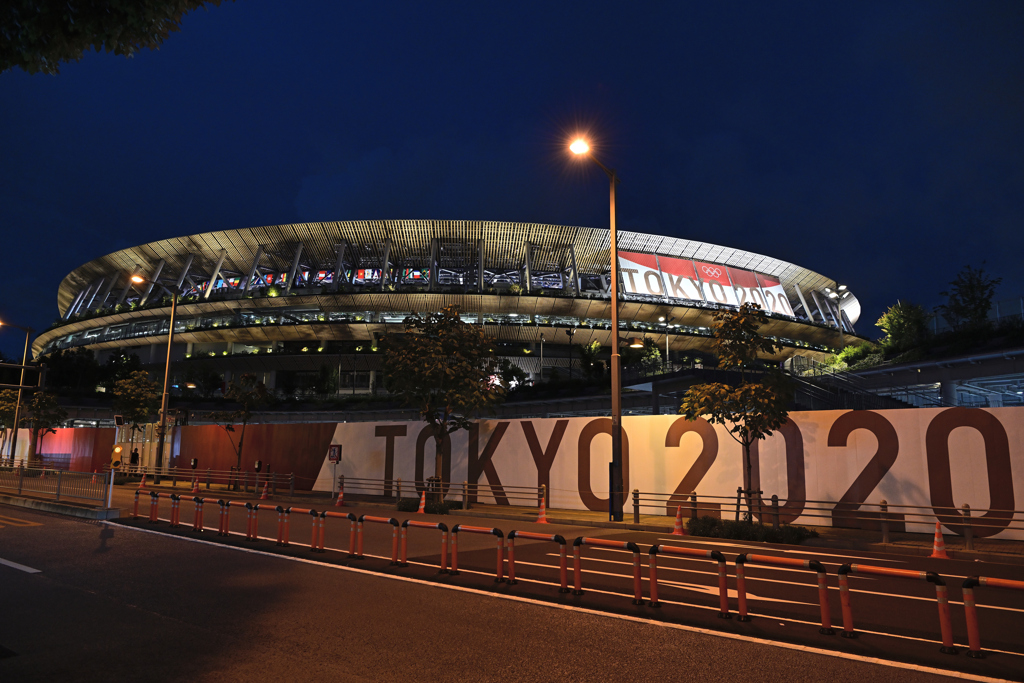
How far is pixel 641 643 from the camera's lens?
22.1 ft

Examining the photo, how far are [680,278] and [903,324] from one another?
25.5m

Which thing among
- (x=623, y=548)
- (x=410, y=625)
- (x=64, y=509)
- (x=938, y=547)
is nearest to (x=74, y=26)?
(x=410, y=625)

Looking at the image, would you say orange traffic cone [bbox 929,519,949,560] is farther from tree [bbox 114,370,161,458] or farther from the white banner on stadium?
tree [bbox 114,370,161,458]

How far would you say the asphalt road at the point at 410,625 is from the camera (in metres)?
5.91

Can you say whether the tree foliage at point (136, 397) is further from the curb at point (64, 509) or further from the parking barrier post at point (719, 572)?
the parking barrier post at point (719, 572)

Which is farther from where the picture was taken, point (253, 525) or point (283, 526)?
point (253, 525)

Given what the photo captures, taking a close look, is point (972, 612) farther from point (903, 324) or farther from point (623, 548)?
point (903, 324)

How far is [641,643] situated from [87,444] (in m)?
47.2

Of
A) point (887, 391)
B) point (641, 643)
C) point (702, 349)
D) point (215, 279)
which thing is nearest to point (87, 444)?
point (215, 279)

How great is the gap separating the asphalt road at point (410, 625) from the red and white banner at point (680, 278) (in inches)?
2518

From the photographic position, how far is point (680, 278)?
7550 centimetres

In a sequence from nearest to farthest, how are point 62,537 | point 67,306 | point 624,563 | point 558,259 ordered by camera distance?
point 624,563 → point 62,537 → point 558,259 → point 67,306

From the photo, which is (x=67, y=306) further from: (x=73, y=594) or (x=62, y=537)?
(x=73, y=594)

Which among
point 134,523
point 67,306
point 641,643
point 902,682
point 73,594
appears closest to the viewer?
point 902,682
